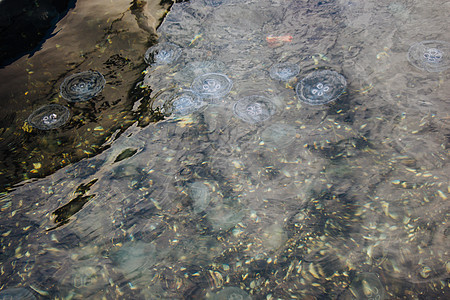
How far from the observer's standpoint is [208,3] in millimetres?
4316

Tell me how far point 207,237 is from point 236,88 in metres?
1.56

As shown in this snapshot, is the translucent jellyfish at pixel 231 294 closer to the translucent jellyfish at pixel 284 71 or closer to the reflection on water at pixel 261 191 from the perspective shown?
the reflection on water at pixel 261 191

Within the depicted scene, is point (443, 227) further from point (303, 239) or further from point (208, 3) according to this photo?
point (208, 3)

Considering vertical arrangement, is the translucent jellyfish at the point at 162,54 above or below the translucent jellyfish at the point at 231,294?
above

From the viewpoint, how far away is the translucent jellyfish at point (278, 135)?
2838mm

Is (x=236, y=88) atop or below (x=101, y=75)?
below

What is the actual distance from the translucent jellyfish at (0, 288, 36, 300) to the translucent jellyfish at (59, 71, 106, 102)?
6.11 feet

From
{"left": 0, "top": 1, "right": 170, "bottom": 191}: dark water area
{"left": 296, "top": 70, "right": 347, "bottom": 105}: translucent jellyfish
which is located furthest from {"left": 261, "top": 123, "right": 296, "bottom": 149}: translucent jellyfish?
{"left": 0, "top": 1, "right": 170, "bottom": 191}: dark water area

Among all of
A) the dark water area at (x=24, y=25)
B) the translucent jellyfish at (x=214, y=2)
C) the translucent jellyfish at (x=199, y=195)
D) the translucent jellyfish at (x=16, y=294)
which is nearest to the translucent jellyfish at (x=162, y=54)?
the translucent jellyfish at (x=214, y=2)

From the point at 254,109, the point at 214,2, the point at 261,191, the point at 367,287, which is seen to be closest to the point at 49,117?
the point at 254,109

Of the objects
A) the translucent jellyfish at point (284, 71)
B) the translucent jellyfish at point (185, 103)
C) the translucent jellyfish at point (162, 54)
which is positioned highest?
the translucent jellyfish at point (162, 54)

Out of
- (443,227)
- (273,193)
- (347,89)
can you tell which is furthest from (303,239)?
(347,89)

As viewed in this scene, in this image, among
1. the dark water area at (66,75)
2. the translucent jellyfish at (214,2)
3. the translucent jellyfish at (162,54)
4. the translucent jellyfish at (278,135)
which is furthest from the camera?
the translucent jellyfish at (214,2)

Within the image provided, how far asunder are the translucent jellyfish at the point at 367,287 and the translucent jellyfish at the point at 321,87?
1577 millimetres
